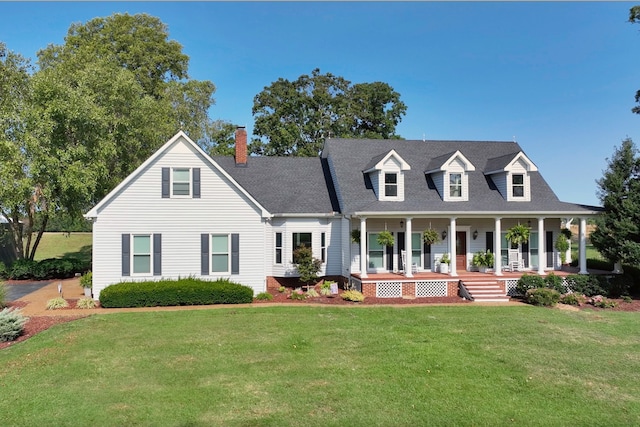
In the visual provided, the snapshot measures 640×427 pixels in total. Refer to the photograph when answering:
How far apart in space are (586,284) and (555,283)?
160 centimetres

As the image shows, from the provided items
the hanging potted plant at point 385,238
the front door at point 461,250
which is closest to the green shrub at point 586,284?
the front door at point 461,250

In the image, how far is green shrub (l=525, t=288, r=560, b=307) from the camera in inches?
708

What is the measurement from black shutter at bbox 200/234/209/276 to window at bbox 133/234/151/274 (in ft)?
6.90

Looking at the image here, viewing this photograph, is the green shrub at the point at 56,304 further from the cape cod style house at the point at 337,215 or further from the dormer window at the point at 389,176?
the dormer window at the point at 389,176

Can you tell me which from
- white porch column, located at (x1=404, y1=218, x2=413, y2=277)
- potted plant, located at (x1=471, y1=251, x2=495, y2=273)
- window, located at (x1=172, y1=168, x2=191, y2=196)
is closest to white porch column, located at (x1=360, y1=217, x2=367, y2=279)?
white porch column, located at (x1=404, y1=218, x2=413, y2=277)

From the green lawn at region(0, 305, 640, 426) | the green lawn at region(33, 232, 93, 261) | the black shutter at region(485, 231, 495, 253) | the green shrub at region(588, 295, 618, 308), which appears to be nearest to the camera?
the green lawn at region(0, 305, 640, 426)

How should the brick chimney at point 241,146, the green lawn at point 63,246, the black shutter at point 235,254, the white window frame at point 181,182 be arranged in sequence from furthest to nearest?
1. the green lawn at point 63,246
2. the brick chimney at point 241,146
3. the black shutter at point 235,254
4. the white window frame at point 181,182

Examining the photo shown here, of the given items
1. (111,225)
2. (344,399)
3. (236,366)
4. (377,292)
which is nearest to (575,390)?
(344,399)

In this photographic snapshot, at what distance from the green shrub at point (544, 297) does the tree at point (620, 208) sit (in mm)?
3610

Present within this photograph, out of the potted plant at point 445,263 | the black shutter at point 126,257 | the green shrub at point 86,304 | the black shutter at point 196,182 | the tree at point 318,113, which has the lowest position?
the green shrub at point 86,304

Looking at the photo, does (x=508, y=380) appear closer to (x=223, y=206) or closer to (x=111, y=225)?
(x=223, y=206)

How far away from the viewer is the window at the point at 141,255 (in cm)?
1798

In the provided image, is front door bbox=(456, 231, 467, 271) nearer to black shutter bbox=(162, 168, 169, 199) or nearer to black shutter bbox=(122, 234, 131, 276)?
black shutter bbox=(162, 168, 169, 199)

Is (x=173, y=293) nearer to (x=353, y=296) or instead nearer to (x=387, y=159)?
(x=353, y=296)
